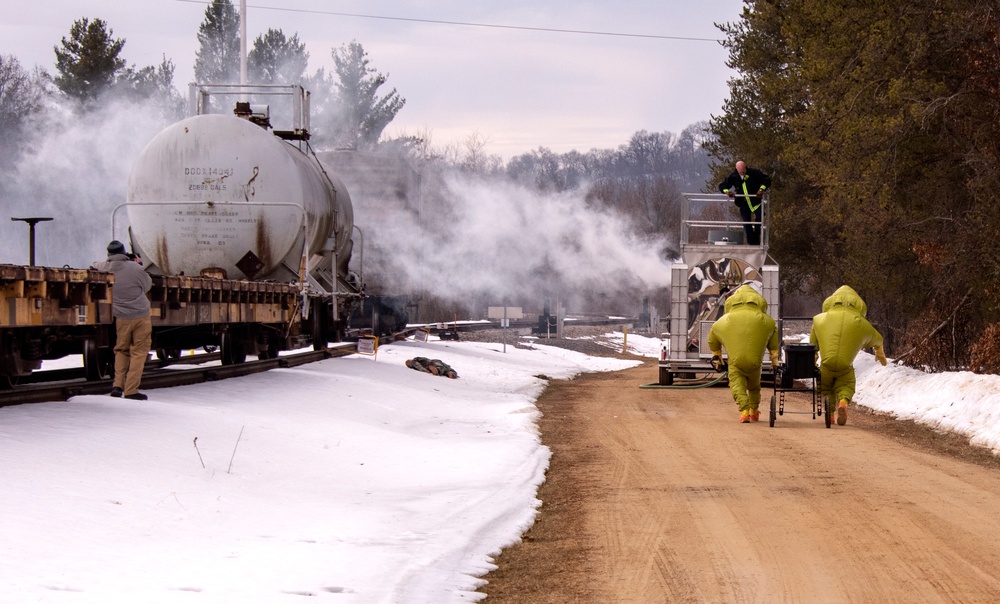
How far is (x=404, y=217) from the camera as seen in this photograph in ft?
96.5

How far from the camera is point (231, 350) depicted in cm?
1722

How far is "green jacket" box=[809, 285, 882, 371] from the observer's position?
13.6 metres

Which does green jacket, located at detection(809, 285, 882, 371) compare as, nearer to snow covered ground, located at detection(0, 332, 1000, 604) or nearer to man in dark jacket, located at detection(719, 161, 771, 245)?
snow covered ground, located at detection(0, 332, 1000, 604)

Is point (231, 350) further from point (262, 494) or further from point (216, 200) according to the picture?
point (262, 494)

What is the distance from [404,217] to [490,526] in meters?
22.1

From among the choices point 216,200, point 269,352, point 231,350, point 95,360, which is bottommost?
point 269,352

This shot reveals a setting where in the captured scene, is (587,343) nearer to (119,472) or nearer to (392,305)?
(392,305)

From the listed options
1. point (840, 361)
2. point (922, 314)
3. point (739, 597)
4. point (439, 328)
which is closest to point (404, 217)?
point (439, 328)

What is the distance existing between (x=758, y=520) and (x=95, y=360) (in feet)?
25.5

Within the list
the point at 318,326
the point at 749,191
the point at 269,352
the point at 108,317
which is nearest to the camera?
the point at 108,317

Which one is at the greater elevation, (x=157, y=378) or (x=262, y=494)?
(x=157, y=378)

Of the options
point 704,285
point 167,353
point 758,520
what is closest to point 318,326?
point 167,353

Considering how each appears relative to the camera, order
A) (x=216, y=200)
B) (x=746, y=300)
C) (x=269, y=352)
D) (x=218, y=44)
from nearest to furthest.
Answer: (x=746, y=300) < (x=216, y=200) < (x=269, y=352) < (x=218, y=44)

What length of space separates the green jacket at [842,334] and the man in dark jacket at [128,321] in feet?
25.5
